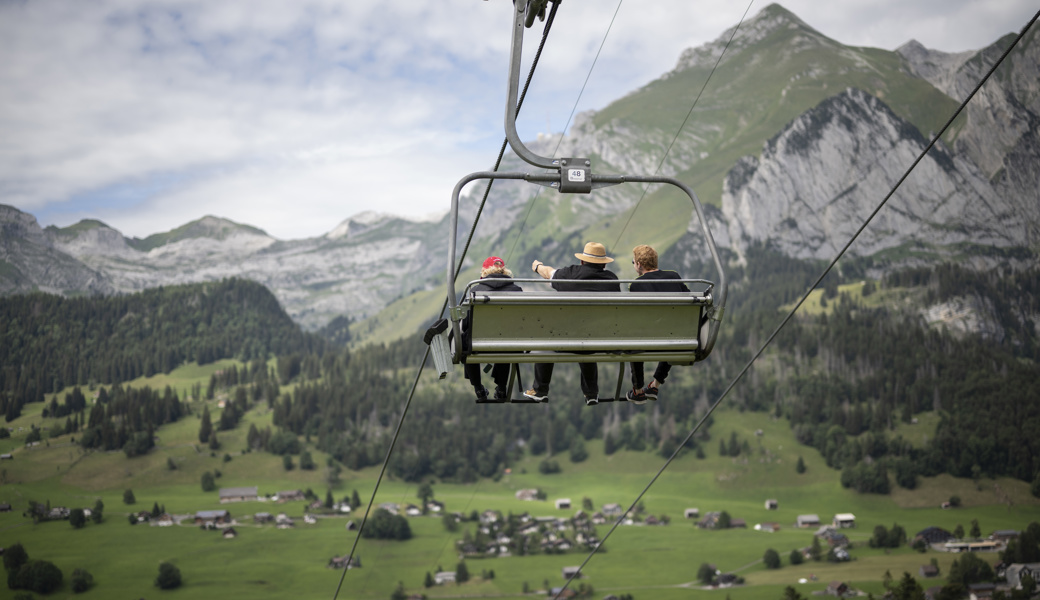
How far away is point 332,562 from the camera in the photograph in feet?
513

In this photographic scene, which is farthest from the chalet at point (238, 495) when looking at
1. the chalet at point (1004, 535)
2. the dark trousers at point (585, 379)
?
the dark trousers at point (585, 379)

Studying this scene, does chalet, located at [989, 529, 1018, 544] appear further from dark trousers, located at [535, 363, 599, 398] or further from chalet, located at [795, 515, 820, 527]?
dark trousers, located at [535, 363, 599, 398]

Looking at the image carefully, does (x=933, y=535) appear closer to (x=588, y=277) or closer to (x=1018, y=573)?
(x=1018, y=573)

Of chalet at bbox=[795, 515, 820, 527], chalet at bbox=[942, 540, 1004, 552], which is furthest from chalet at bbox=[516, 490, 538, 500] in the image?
chalet at bbox=[942, 540, 1004, 552]

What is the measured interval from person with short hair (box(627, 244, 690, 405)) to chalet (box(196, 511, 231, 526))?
7036 inches

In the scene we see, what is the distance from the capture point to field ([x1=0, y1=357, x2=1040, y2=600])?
146 metres

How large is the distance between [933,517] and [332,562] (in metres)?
117

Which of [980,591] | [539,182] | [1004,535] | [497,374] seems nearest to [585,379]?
[497,374]

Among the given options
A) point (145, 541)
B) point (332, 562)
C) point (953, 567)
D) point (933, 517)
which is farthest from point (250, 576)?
point (933, 517)

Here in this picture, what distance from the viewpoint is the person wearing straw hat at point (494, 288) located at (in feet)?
31.1

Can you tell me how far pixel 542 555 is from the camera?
16025cm

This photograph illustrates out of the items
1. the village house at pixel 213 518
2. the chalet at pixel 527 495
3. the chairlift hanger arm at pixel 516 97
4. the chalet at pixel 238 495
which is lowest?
the village house at pixel 213 518

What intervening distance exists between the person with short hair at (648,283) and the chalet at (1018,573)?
541 ft

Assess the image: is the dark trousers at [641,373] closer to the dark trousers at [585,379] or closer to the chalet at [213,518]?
the dark trousers at [585,379]
